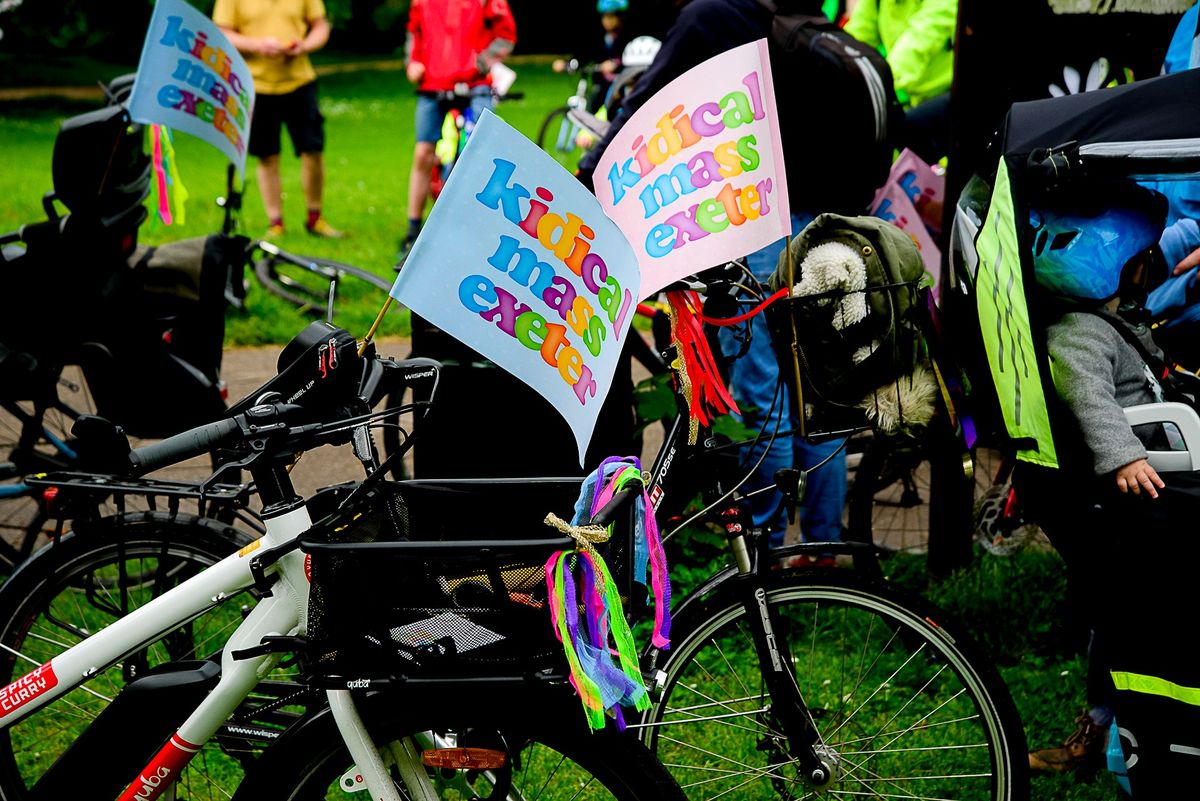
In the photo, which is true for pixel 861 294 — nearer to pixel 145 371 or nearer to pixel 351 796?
pixel 351 796

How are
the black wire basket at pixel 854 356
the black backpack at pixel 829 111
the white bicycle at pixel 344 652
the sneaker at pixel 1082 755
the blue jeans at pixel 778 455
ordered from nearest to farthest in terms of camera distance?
the white bicycle at pixel 344 652 < the black wire basket at pixel 854 356 < the sneaker at pixel 1082 755 < the black backpack at pixel 829 111 < the blue jeans at pixel 778 455

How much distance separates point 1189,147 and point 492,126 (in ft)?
4.59

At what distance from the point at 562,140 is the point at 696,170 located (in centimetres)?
1022

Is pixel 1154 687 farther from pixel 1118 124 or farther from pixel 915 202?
pixel 915 202

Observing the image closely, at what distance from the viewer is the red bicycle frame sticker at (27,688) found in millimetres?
2240

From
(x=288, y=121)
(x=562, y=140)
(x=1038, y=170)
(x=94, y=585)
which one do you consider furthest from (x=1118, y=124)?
(x=562, y=140)

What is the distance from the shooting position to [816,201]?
3846mm

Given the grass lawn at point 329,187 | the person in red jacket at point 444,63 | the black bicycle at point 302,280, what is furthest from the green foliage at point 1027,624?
the person in red jacket at point 444,63

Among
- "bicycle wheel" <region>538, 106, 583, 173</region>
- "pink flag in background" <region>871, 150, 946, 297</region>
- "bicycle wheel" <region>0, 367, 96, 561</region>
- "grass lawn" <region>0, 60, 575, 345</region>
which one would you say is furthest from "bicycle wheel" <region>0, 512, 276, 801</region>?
"bicycle wheel" <region>538, 106, 583, 173</region>

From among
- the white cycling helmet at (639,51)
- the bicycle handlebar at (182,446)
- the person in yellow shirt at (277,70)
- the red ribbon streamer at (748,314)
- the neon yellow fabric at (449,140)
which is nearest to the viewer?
the bicycle handlebar at (182,446)

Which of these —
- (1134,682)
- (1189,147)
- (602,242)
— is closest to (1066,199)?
(1189,147)

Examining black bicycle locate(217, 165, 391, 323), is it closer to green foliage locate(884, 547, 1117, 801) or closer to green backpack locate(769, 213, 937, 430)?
green foliage locate(884, 547, 1117, 801)

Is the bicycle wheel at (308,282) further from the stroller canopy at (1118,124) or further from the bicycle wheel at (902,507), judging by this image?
the stroller canopy at (1118,124)

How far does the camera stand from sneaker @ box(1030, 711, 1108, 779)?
3.14 m
